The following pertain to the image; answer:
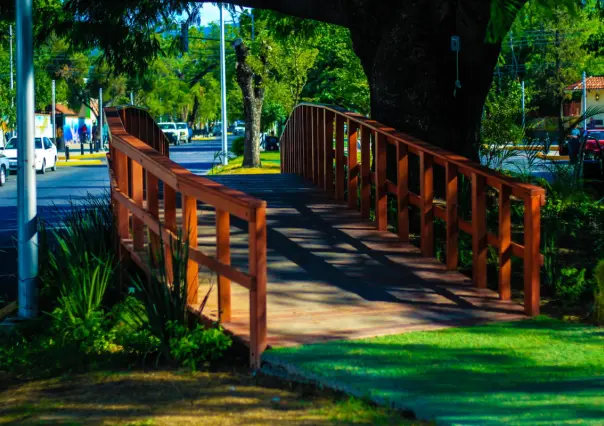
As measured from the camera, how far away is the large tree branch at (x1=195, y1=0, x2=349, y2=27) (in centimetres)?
1284

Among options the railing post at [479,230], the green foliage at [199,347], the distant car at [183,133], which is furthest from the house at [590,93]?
the green foliage at [199,347]

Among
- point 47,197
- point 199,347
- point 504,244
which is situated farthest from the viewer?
point 47,197

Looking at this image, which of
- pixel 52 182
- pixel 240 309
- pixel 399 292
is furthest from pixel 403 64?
pixel 52 182

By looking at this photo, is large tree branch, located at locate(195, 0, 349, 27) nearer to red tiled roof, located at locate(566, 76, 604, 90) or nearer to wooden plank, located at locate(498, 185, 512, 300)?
wooden plank, located at locate(498, 185, 512, 300)

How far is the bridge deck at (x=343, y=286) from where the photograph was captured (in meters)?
7.36

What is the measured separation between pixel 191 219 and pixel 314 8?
595 centimetres

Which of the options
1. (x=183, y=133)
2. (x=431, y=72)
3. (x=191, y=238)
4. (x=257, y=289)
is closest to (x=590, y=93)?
(x=183, y=133)

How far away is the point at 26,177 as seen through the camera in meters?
9.18

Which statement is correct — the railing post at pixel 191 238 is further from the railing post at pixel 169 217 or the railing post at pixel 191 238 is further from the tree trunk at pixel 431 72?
the tree trunk at pixel 431 72

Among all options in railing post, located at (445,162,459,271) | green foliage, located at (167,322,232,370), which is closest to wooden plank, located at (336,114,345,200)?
railing post, located at (445,162,459,271)

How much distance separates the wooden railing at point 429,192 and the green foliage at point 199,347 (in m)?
2.50

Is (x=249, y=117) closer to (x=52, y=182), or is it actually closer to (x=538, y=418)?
(x=52, y=182)

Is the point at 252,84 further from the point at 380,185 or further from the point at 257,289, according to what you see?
the point at 257,289

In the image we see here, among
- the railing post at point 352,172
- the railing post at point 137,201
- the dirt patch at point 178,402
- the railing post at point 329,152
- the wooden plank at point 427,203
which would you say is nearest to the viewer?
the dirt patch at point 178,402
